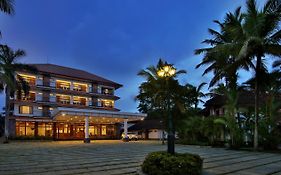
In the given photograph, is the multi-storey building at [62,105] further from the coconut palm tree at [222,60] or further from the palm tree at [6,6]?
the palm tree at [6,6]

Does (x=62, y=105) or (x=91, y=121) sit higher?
(x=62, y=105)

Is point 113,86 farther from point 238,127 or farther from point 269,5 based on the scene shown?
point 269,5

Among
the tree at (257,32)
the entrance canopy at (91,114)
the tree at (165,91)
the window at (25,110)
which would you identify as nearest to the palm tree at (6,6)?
the tree at (165,91)

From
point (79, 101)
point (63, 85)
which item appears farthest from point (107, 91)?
point (63, 85)

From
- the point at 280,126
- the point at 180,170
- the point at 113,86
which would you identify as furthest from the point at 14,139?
the point at 180,170

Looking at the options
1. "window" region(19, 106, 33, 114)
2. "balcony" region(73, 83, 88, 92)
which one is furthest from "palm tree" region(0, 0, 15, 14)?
"balcony" region(73, 83, 88, 92)

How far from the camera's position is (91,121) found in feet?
188

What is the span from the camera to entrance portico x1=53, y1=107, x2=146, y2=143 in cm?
4478

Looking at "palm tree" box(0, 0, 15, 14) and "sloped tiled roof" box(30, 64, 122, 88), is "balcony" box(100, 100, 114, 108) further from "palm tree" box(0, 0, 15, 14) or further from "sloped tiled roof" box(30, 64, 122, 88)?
"palm tree" box(0, 0, 15, 14)

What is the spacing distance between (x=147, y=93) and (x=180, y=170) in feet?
16.0

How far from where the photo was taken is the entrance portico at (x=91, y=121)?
147ft

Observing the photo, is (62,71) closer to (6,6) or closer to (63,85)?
(63,85)

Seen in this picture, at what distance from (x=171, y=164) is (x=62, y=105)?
4763 centimetres

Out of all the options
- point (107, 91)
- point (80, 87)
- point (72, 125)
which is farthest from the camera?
point (107, 91)
